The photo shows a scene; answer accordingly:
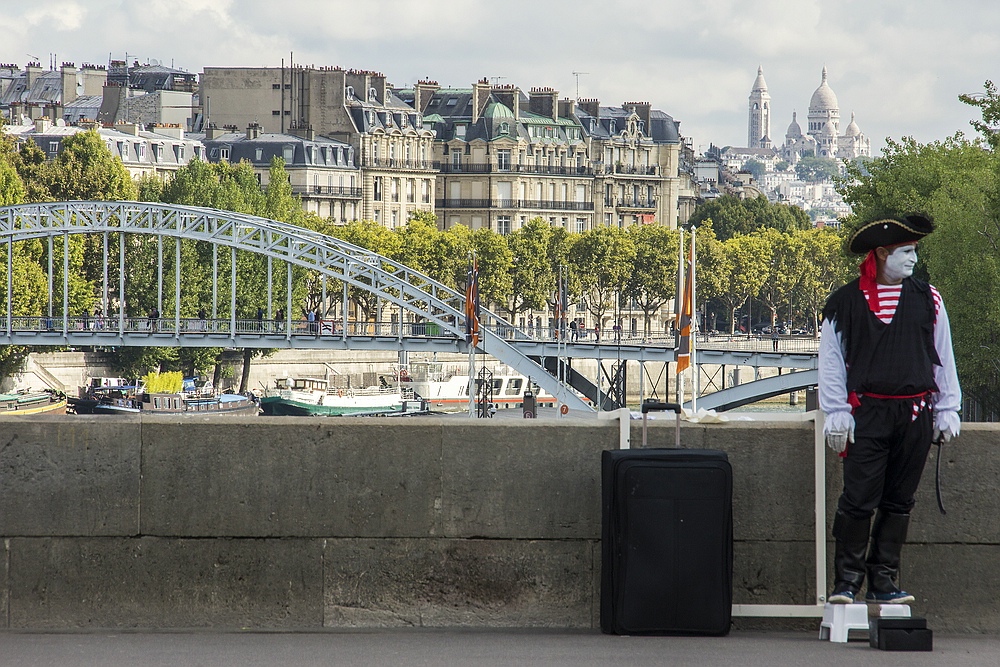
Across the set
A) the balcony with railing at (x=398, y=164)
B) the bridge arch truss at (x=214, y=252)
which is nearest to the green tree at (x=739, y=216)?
the balcony with railing at (x=398, y=164)

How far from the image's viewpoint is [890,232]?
7121 mm

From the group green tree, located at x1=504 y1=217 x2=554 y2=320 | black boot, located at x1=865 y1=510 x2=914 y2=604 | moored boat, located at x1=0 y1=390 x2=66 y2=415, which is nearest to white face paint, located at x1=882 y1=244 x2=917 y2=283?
black boot, located at x1=865 y1=510 x2=914 y2=604

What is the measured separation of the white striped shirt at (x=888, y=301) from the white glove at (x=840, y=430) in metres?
0.43

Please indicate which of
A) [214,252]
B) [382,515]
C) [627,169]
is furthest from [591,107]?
[382,515]

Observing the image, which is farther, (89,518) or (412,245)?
(412,245)

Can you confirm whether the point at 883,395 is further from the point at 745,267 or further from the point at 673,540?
the point at 745,267

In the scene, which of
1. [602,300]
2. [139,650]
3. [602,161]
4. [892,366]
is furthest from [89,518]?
[602,161]

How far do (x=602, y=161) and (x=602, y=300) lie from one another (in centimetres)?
1993

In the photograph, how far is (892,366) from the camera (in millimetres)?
6980

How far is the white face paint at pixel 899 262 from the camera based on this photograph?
7.08 m

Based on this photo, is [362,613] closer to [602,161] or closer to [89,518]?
[89,518]

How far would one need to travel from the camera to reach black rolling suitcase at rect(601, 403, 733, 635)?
6.99 m

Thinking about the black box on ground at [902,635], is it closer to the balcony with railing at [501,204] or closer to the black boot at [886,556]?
the black boot at [886,556]

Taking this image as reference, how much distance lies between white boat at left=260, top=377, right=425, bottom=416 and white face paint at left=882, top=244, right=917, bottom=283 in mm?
61988
